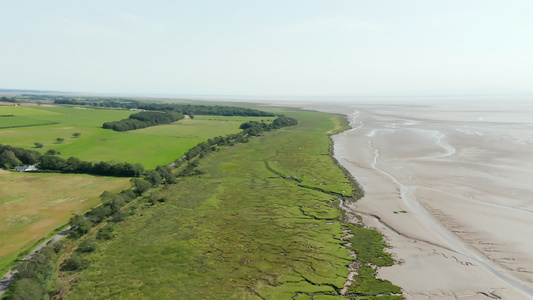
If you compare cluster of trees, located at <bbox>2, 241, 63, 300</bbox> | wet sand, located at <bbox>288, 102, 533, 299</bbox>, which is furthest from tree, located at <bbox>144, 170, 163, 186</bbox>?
wet sand, located at <bbox>288, 102, 533, 299</bbox>

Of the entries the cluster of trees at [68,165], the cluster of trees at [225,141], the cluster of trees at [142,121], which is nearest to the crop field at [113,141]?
the cluster of trees at [225,141]

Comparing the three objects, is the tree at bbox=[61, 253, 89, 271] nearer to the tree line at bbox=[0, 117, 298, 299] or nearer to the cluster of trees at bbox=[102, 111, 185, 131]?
the tree line at bbox=[0, 117, 298, 299]

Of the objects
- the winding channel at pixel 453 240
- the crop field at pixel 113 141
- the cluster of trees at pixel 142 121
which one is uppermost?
the cluster of trees at pixel 142 121

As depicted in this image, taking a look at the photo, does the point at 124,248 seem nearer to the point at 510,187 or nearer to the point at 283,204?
the point at 283,204

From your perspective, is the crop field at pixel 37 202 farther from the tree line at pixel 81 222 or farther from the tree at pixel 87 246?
the tree at pixel 87 246

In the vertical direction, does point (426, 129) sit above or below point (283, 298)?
above

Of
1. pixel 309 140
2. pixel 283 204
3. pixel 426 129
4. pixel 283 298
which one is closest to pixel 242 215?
pixel 283 204
